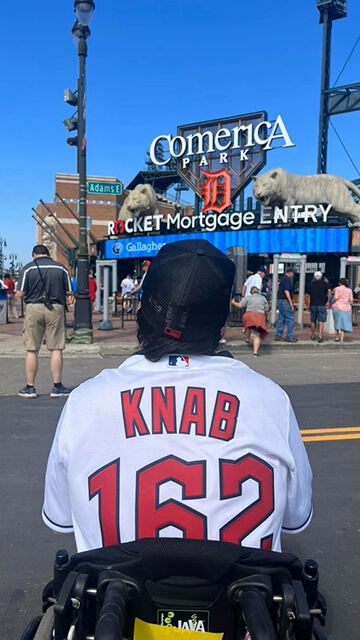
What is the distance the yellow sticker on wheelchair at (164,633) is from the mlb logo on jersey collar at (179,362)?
631 millimetres

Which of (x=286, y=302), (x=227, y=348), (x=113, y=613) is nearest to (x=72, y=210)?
(x=286, y=302)

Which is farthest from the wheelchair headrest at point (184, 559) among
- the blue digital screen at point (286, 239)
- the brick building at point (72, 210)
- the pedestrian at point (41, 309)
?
the brick building at point (72, 210)

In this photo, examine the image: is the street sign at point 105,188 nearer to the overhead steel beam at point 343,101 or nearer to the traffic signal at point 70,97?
the traffic signal at point 70,97

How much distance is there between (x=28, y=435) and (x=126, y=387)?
399 cm

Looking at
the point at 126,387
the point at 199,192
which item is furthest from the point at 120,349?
the point at 199,192

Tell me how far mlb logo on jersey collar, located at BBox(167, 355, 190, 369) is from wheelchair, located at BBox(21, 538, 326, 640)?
1.58ft

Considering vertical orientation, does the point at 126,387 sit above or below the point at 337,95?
below

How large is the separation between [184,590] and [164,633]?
0.11 m

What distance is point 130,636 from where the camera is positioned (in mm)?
1148

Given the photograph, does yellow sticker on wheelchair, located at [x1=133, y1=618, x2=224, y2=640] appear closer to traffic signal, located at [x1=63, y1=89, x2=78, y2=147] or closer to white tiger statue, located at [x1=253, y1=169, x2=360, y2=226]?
traffic signal, located at [x1=63, y1=89, x2=78, y2=147]

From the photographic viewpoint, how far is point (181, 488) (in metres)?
1.29

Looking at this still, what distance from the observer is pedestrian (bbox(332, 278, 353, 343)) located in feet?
42.6

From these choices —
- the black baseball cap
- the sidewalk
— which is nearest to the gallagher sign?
the sidewalk

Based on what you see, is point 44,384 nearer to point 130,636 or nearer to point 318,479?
point 318,479
